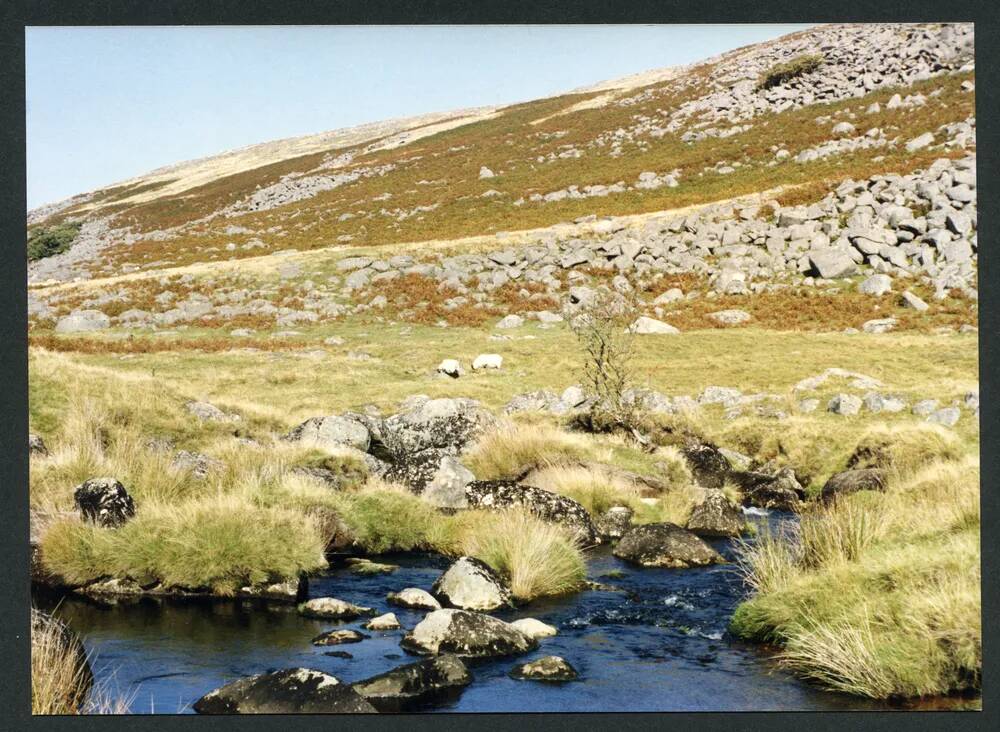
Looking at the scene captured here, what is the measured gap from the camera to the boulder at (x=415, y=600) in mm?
10086

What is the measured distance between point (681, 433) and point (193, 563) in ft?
40.9

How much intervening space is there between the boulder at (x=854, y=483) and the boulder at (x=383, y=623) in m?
8.19

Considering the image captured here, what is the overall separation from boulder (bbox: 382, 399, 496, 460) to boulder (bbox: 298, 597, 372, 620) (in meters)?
7.26

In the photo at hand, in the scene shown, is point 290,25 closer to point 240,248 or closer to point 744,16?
point 744,16

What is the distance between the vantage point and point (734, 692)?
7.90 m

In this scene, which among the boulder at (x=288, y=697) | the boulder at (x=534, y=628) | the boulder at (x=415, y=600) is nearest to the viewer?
the boulder at (x=288, y=697)

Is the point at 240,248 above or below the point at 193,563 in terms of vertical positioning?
above

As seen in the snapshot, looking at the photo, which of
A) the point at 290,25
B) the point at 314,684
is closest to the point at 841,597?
the point at 314,684

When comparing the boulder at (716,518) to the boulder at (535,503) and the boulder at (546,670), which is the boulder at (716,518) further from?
the boulder at (546,670)

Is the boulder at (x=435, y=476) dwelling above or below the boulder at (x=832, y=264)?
below

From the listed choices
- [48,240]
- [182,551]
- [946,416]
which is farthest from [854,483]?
[48,240]

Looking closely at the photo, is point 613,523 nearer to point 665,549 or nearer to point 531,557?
point 665,549

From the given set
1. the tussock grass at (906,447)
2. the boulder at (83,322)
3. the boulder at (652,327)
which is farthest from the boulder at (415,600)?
the boulder at (83,322)

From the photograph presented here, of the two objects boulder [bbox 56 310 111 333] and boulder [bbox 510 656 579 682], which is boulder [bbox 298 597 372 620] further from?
boulder [bbox 56 310 111 333]
